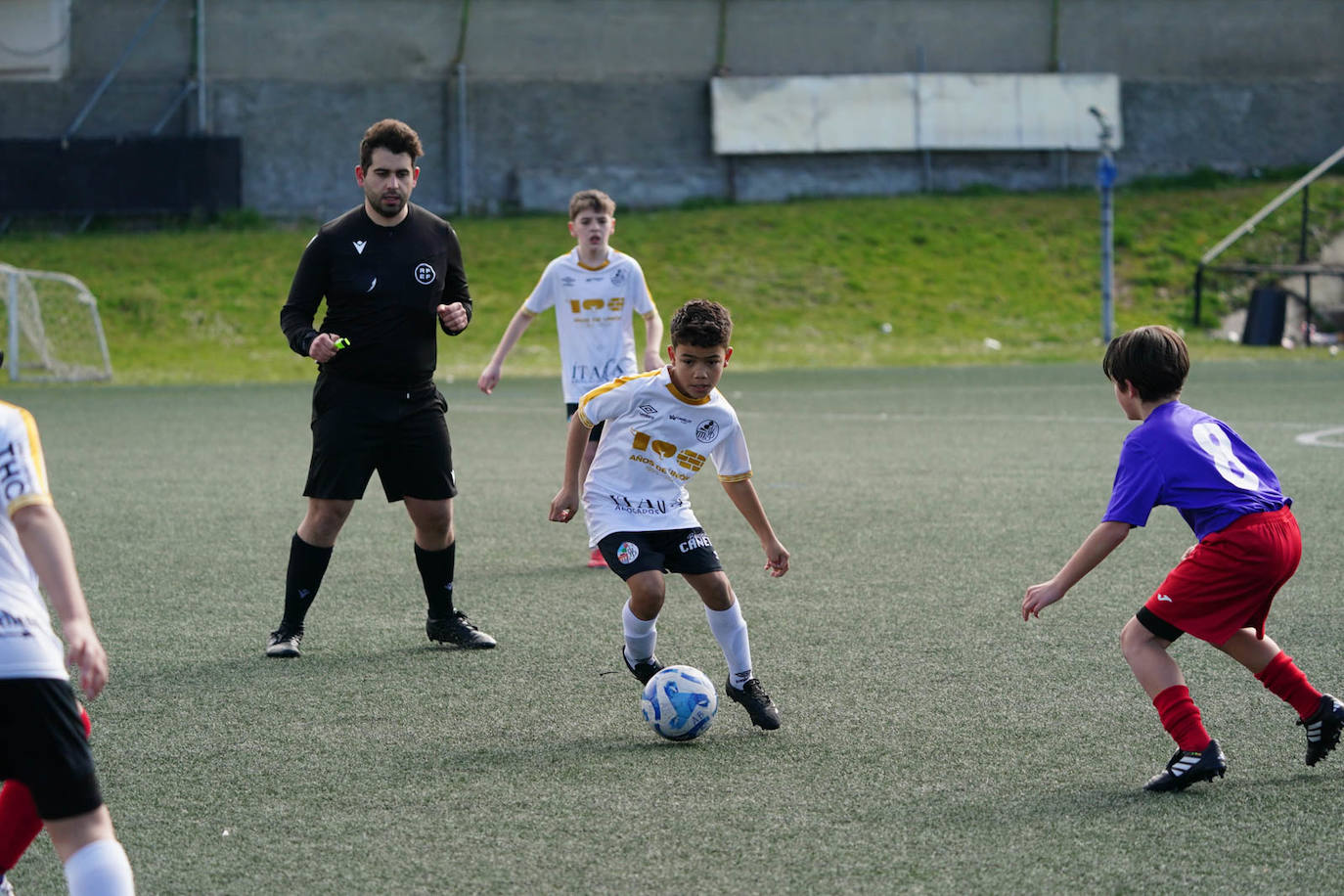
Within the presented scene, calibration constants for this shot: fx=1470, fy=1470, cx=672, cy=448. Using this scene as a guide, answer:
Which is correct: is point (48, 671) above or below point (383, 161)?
below

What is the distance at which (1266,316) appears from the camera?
23.5 metres

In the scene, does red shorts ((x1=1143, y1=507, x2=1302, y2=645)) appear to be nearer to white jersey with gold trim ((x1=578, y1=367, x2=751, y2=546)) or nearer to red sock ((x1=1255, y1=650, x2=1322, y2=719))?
red sock ((x1=1255, y1=650, x2=1322, y2=719))

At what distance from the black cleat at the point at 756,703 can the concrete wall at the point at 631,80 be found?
2517 centimetres

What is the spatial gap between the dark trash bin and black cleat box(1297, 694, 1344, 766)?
→ 68.4 feet

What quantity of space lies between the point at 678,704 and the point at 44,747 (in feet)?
7.42

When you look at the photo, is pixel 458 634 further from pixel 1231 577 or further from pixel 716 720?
pixel 1231 577

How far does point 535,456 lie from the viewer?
12.2m

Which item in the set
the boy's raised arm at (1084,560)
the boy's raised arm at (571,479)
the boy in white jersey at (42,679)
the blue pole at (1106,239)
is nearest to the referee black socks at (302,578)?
the boy's raised arm at (571,479)

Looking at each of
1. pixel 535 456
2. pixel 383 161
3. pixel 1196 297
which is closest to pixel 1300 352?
pixel 1196 297

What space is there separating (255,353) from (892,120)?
1394 centimetres

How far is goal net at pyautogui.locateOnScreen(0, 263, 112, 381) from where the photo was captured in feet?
64.1

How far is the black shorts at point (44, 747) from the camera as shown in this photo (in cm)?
262

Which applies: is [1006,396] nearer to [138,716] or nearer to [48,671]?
[138,716]

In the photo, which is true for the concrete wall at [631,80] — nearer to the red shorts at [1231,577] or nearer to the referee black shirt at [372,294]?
the referee black shirt at [372,294]
